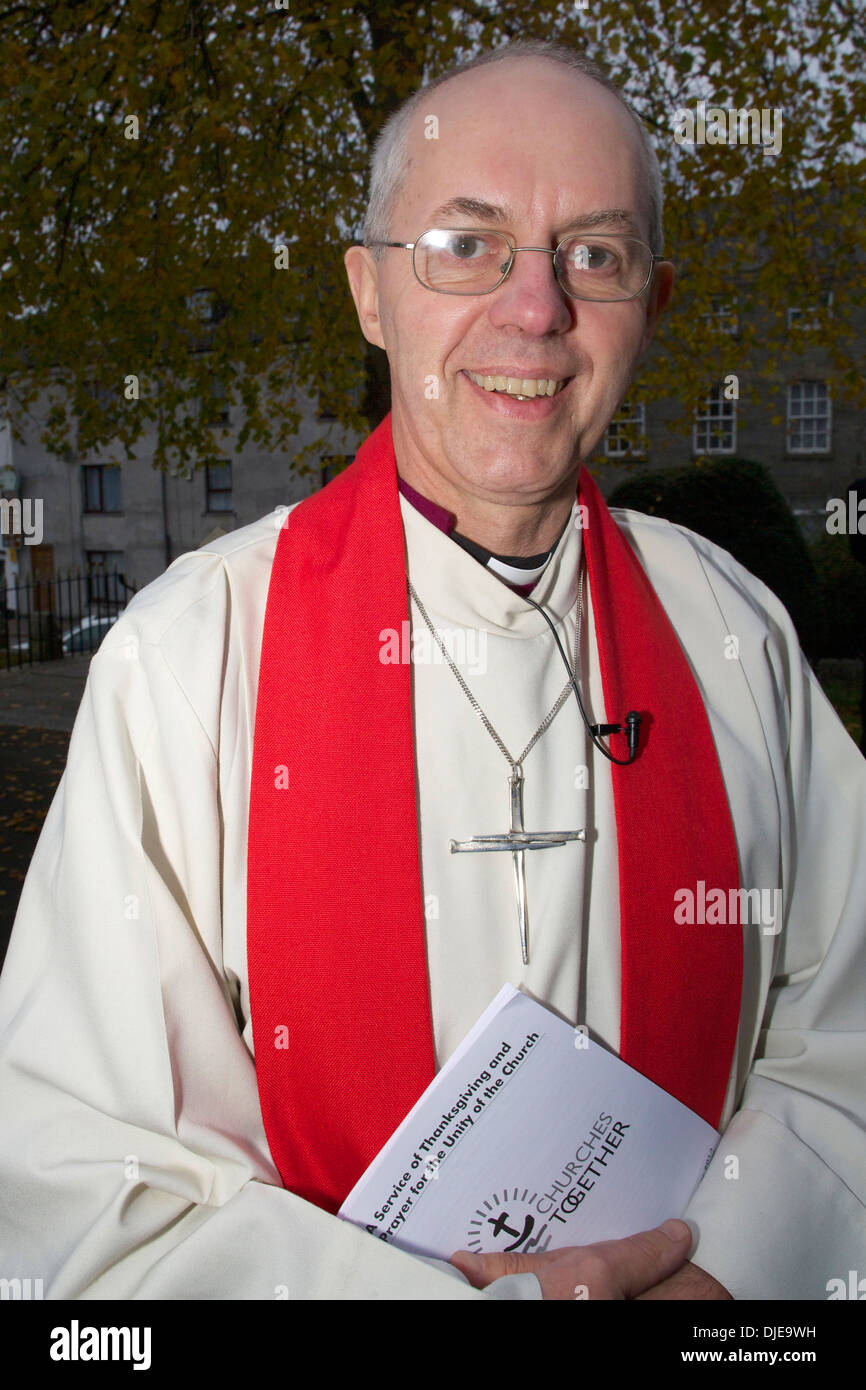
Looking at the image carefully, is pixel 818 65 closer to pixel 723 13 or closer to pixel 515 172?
pixel 723 13

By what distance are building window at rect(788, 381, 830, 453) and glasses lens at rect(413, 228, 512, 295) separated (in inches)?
1018

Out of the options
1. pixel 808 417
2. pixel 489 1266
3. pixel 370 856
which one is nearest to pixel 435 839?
pixel 370 856

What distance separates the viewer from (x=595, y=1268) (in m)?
1.45

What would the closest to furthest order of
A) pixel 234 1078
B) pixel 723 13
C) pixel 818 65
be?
1. pixel 234 1078
2. pixel 723 13
3. pixel 818 65

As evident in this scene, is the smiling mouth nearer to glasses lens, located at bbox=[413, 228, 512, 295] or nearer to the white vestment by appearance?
glasses lens, located at bbox=[413, 228, 512, 295]

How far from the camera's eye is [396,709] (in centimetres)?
168

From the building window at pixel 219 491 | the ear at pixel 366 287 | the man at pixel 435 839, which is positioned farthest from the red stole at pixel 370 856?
the building window at pixel 219 491

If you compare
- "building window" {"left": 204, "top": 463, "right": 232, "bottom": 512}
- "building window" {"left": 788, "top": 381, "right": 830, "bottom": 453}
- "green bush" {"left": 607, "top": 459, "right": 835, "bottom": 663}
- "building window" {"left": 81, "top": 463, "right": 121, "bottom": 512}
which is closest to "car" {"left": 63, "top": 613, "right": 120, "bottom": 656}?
"green bush" {"left": 607, "top": 459, "right": 835, "bottom": 663}

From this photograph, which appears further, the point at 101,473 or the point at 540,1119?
the point at 101,473

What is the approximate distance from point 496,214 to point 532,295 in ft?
0.42

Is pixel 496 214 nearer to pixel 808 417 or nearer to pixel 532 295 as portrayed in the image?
pixel 532 295

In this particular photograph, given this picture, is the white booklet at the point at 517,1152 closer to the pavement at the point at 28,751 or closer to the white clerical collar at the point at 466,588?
the white clerical collar at the point at 466,588

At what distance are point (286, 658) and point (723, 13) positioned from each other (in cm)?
743
